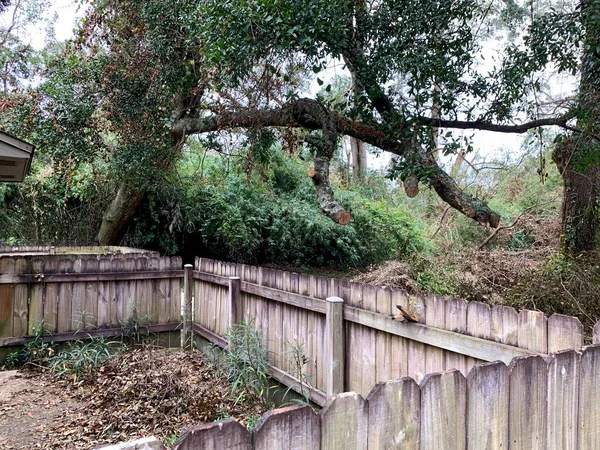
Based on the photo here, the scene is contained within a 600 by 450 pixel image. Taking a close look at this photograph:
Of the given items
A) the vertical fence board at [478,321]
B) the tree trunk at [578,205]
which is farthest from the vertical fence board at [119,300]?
the tree trunk at [578,205]

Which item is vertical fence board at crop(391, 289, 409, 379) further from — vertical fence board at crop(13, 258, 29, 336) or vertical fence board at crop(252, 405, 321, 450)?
vertical fence board at crop(13, 258, 29, 336)

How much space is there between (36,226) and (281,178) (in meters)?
6.28

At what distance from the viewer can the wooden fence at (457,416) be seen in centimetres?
103

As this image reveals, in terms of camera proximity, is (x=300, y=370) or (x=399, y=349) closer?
(x=399, y=349)

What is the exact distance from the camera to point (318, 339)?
3309mm

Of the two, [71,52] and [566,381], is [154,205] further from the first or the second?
[566,381]

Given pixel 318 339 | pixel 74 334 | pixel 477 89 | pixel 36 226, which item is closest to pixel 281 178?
pixel 36 226

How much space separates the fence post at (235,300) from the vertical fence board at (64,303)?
6.31ft

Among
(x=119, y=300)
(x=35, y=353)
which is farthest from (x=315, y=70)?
(x=35, y=353)

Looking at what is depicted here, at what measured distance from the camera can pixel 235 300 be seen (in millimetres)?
4297

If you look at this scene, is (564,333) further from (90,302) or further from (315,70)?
(90,302)

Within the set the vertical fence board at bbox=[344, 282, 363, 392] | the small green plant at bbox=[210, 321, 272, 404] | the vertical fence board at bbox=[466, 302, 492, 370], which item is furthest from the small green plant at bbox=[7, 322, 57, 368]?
the vertical fence board at bbox=[466, 302, 492, 370]

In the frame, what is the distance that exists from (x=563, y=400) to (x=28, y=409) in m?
3.88

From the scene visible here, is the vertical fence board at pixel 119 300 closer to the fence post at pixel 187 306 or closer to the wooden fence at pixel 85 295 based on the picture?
the wooden fence at pixel 85 295
